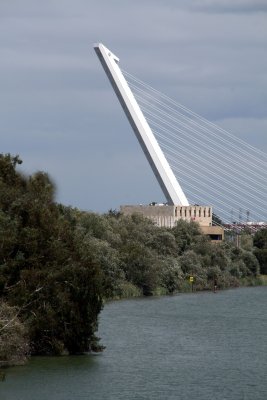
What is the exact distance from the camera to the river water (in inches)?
1086

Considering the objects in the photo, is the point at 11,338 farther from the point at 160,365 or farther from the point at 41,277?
the point at 160,365

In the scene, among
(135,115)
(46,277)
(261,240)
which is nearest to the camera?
(46,277)

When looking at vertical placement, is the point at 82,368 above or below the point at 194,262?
below

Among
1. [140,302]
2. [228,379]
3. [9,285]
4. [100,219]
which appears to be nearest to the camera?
[228,379]

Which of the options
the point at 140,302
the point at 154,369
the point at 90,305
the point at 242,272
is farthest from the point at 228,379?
the point at 242,272

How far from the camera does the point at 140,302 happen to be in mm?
56375

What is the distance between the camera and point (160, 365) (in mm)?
32000

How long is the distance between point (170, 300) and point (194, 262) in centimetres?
1282

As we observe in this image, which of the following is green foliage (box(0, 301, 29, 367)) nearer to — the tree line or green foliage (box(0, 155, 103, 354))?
the tree line

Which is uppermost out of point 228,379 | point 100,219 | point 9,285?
point 100,219

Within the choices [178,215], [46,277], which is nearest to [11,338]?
[46,277]

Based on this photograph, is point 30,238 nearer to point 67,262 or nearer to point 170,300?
point 67,262

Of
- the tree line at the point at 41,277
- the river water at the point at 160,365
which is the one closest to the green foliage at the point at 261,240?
the river water at the point at 160,365

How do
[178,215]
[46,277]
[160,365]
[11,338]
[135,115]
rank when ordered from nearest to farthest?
1. [11,338]
2. [46,277]
3. [160,365]
4. [135,115]
5. [178,215]
